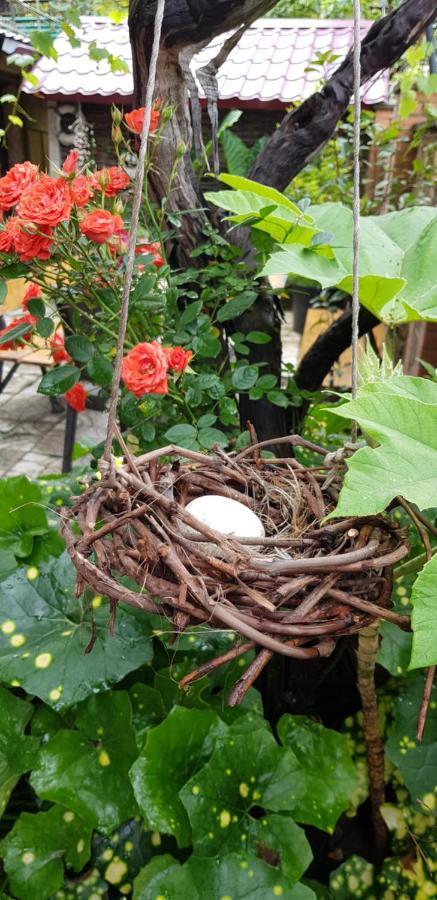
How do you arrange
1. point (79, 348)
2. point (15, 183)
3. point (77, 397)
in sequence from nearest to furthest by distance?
point (15, 183) < point (79, 348) < point (77, 397)

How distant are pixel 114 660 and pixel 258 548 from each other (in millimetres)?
414

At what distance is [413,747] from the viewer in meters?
1.13

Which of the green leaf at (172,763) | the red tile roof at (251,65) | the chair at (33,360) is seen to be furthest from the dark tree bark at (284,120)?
the red tile roof at (251,65)

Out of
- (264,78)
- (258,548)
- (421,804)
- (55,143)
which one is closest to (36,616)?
(258,548)

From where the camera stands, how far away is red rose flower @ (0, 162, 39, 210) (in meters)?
1.04

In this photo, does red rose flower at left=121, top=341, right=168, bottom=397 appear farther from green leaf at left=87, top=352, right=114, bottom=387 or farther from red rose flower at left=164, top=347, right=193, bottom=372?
green leaf at left=87, top=352, right=114, bottom=387

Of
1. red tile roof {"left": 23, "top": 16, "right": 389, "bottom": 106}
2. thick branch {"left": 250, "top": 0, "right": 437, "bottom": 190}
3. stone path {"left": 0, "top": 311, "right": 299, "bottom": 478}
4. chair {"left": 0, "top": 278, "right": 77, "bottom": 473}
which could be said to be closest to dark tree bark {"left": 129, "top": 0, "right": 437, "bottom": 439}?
thick branch {"left": 250, "top": 0, "right": 437, "bottom": 190}

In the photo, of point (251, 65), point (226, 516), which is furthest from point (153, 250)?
point (251, 65)

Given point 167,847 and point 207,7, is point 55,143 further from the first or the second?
point 167,847

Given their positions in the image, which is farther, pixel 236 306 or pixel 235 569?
pixel 236 306

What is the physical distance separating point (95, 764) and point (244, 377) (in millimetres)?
762

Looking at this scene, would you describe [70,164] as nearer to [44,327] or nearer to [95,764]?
[44,327]

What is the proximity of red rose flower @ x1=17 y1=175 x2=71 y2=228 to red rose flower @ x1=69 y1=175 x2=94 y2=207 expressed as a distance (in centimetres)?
5

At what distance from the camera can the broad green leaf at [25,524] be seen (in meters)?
1.40
